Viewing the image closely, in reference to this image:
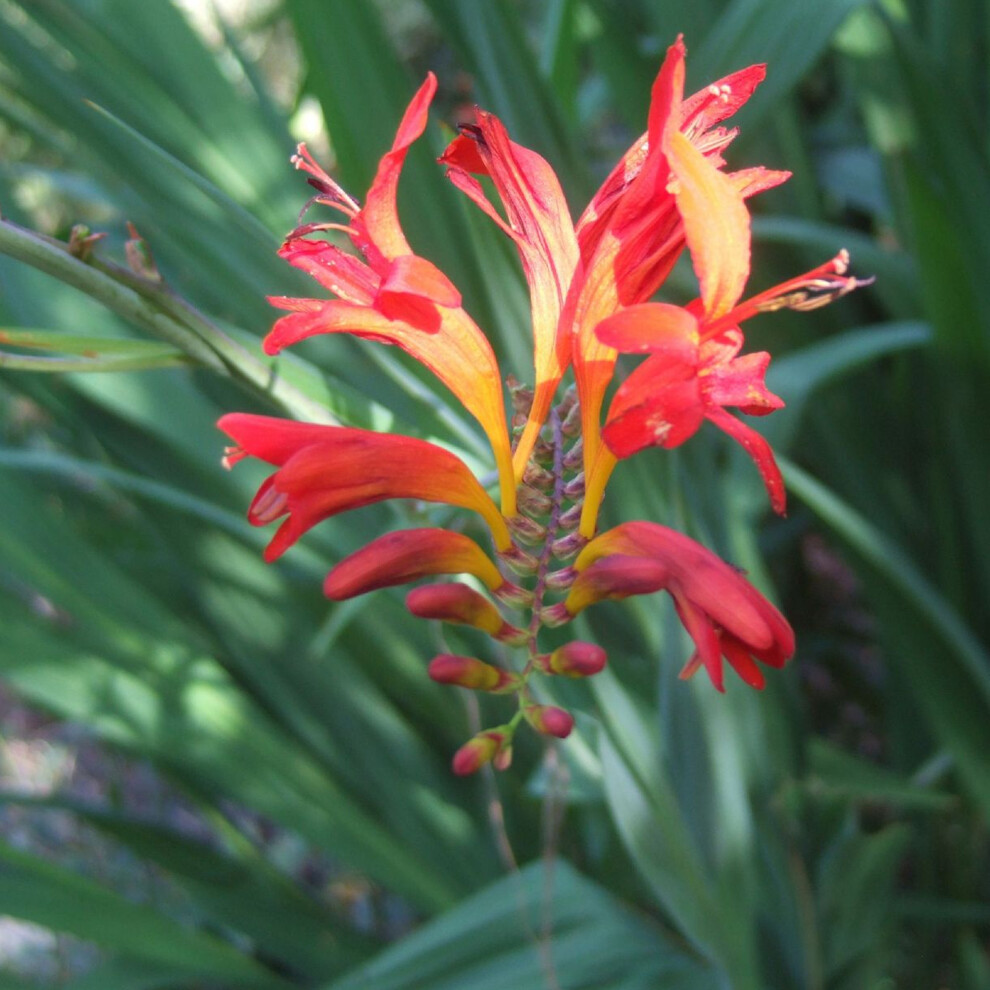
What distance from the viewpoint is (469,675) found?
0.43 metres

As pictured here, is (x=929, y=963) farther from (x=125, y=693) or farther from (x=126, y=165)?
(x=126, y=165)

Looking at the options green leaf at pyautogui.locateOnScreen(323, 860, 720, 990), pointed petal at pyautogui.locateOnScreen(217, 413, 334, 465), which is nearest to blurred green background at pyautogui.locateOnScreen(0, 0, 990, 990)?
green leaf at pyautogui.locateOnScreen(323, 860, 720, 990)

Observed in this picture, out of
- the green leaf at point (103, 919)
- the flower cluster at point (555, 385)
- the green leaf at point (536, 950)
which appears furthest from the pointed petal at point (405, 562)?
the green leaf at point (103, 919)

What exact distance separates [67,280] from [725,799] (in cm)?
59

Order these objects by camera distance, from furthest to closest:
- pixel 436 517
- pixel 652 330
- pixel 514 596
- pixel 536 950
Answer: pixel 536 950 → pixel 436 517 → pixel 514 596 → pixel 652 330

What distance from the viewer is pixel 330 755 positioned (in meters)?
1.05

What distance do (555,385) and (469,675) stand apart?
13 centimetres

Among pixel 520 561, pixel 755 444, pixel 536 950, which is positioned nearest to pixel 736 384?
pixel 755 444

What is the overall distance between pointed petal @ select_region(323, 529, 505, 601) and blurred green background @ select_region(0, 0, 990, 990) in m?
0.11

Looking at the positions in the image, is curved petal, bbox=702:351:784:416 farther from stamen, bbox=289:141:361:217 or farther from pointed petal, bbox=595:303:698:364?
stamen, bbox=289:141:361:217

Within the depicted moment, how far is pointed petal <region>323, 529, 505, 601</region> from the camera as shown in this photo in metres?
0.40

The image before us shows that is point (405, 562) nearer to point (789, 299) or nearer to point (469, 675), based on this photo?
point (469, 675)

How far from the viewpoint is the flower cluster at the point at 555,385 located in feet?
1.19

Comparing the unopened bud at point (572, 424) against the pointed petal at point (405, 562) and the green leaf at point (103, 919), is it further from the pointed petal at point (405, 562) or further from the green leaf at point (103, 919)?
the green leaf at point (103, 919)
